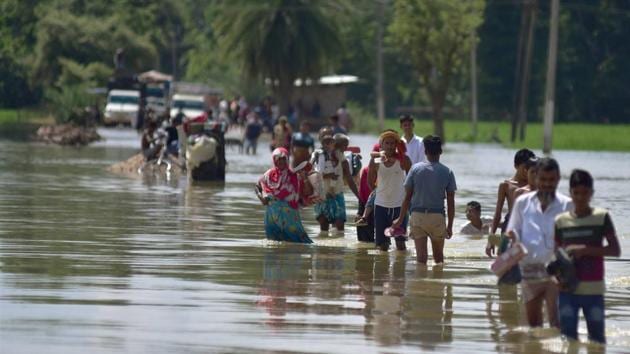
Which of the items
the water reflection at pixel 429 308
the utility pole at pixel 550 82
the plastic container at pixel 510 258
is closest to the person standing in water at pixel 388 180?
the water reflection at pixel 429 308

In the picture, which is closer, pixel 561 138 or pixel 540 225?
pixel 540 225

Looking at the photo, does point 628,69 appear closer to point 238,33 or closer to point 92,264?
point 238,33

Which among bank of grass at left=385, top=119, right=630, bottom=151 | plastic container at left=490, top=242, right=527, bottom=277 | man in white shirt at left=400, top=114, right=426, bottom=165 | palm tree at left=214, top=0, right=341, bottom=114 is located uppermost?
palm tree at left=214, top=0, right=341, bottom=114

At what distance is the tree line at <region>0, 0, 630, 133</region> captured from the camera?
76.1m

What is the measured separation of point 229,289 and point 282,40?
2916 inches

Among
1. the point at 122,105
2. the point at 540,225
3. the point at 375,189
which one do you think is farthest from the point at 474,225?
the point at 122,105

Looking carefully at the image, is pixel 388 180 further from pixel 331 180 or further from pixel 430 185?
pixel 331 180

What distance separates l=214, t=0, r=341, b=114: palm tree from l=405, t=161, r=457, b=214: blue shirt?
71109 mm

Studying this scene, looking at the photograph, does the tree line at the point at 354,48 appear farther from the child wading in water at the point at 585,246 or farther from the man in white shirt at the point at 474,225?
the child wading in water at the point at 585,246

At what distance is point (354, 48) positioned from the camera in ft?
398

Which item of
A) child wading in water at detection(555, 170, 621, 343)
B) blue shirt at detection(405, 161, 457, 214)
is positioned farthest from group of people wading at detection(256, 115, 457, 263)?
child wading in water at detection(555, 170, 621, 343)

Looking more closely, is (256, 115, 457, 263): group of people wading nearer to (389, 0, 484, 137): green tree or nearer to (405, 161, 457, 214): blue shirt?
(405, 161, 457, 214): blue shirt

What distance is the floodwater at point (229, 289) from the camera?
1253cm

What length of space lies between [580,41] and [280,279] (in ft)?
323
